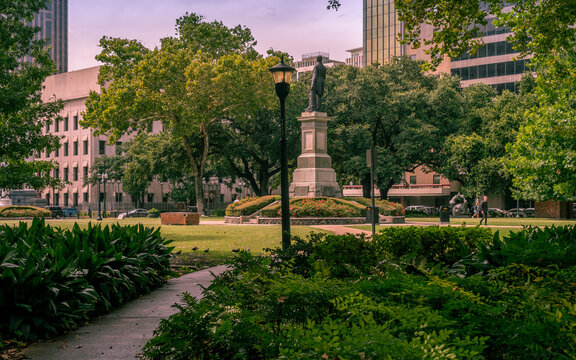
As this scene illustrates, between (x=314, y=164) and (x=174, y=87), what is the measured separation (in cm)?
1441

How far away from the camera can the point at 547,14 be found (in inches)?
607

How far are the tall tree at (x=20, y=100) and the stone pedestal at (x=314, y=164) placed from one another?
54.5 ft

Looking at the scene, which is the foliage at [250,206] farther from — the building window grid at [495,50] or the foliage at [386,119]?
the building window grid at [495,50]

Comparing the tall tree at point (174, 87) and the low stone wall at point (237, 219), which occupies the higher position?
the tall tree at point (174, 87)

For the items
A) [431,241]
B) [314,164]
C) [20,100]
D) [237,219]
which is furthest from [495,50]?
[431,241]

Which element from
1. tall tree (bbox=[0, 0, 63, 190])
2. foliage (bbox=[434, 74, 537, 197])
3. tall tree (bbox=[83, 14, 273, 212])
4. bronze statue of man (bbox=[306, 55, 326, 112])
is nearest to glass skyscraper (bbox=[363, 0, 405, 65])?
foliage (bbox=[434, 74, 537, 197])

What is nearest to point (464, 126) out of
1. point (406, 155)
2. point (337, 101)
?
point (406, 155)

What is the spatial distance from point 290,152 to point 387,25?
311 ft

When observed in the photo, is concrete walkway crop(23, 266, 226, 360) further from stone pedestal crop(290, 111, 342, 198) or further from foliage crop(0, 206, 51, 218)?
foliage crop(0, 206, 51, 218)

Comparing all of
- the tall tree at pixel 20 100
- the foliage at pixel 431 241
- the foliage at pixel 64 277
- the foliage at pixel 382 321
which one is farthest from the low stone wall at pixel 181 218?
the foliage at pixel 382 321

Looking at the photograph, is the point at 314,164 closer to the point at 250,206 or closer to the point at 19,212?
the point at 250,206

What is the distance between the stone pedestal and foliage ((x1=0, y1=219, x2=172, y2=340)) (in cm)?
2745

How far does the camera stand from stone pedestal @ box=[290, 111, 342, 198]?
1478 inches

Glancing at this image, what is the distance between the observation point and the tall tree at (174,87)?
4459 cm
